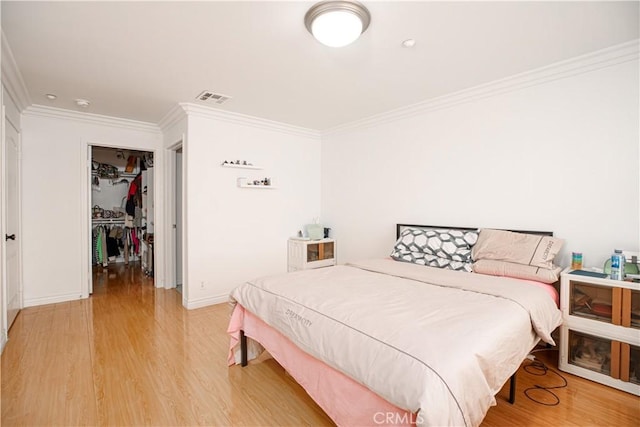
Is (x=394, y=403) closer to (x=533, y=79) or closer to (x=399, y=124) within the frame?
(x=533, y=79)

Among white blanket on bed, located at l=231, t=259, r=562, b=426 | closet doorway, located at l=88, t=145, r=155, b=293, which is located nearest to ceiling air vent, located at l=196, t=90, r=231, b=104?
white blanket on bed, located at l=231, t=259, r=562, b=426

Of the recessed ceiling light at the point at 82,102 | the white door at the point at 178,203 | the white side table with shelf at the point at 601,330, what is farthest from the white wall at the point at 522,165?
the recessed ceiling light at the point at 82,102

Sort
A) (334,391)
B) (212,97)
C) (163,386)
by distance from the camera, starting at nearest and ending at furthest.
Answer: (334,391) → (163,386) → (212,97)

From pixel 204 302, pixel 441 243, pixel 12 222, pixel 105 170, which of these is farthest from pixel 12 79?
pixel 441 243

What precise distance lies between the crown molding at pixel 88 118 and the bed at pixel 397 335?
331 cm

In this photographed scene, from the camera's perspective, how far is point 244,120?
422 centimetres

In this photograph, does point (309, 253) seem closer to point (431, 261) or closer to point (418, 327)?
point (431, 261)

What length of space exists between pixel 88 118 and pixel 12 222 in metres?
1.57

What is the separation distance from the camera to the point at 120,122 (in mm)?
4285

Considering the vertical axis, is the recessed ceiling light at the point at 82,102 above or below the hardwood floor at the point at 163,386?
above

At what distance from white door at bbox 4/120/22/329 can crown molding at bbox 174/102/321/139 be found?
1726 mm

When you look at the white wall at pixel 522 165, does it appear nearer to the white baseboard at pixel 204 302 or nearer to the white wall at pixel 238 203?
the white wall at pixel 238 203

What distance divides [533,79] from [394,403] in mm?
3038

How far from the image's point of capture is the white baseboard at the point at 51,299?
380 centimetres
